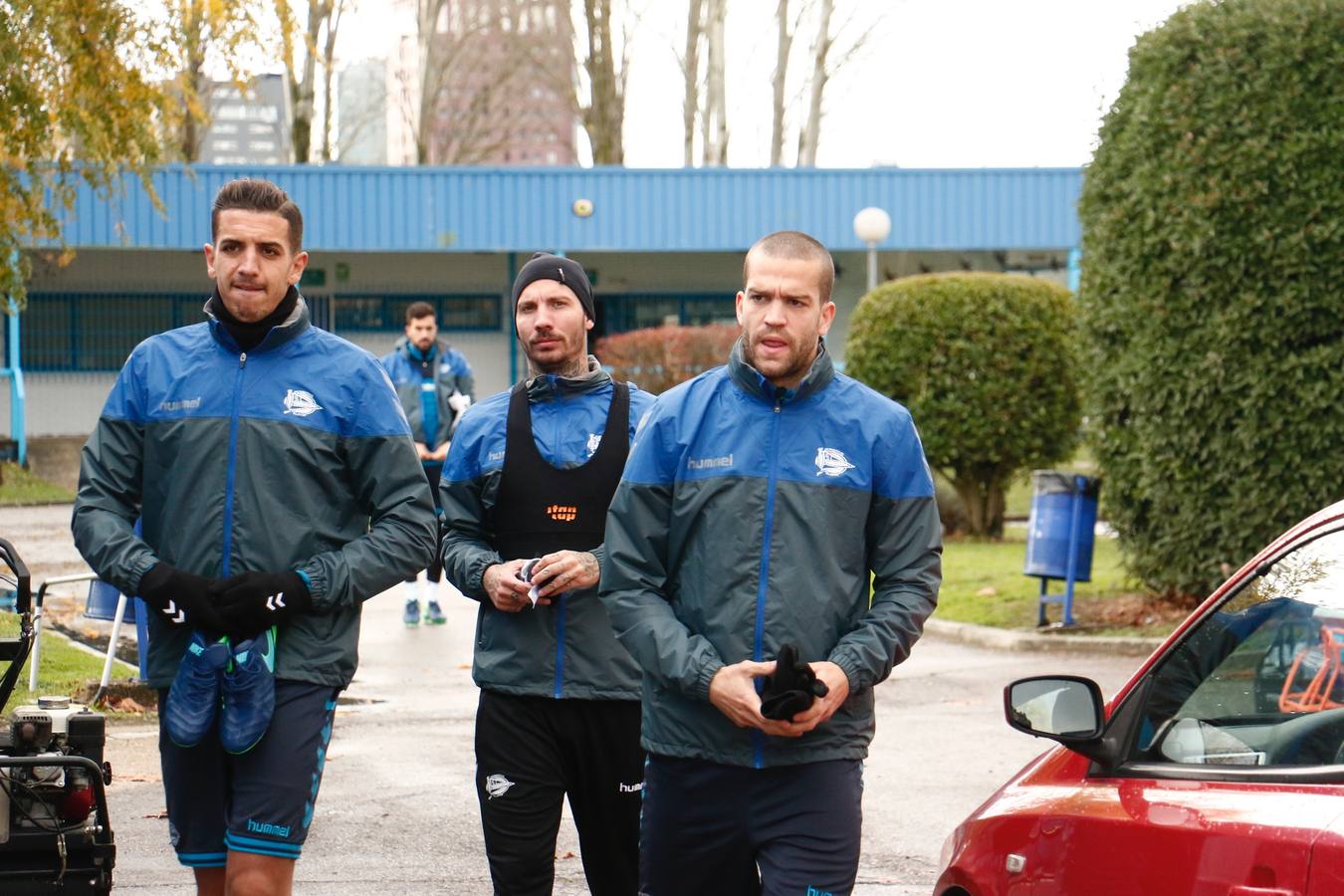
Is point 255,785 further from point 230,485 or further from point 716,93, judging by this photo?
point 716,93

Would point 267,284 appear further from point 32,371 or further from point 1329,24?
point 32,371

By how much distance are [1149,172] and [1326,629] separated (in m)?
9.67

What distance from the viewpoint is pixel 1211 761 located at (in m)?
3.32

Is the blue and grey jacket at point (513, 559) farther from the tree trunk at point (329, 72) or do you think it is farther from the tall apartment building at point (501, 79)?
the tall apartment building at point (501, 79)

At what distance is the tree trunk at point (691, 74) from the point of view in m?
41.1

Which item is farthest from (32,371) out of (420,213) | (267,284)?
(267,284)

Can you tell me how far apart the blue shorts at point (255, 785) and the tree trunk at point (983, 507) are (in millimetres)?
15837

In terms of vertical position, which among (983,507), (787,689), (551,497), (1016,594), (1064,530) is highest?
(551,497)

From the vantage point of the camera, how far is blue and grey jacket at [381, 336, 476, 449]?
1370 centimetres

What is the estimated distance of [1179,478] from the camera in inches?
487

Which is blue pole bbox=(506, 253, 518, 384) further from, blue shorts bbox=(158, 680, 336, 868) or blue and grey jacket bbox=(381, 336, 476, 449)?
blue shorts bbox=(158, 680, 336, 868)

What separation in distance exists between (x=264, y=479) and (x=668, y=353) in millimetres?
19715

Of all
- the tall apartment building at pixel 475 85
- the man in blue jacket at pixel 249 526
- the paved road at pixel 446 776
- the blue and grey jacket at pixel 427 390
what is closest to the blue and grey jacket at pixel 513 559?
the man in blue jacket at pixel 249 526

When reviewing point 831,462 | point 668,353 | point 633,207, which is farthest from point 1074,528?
point 633,207
